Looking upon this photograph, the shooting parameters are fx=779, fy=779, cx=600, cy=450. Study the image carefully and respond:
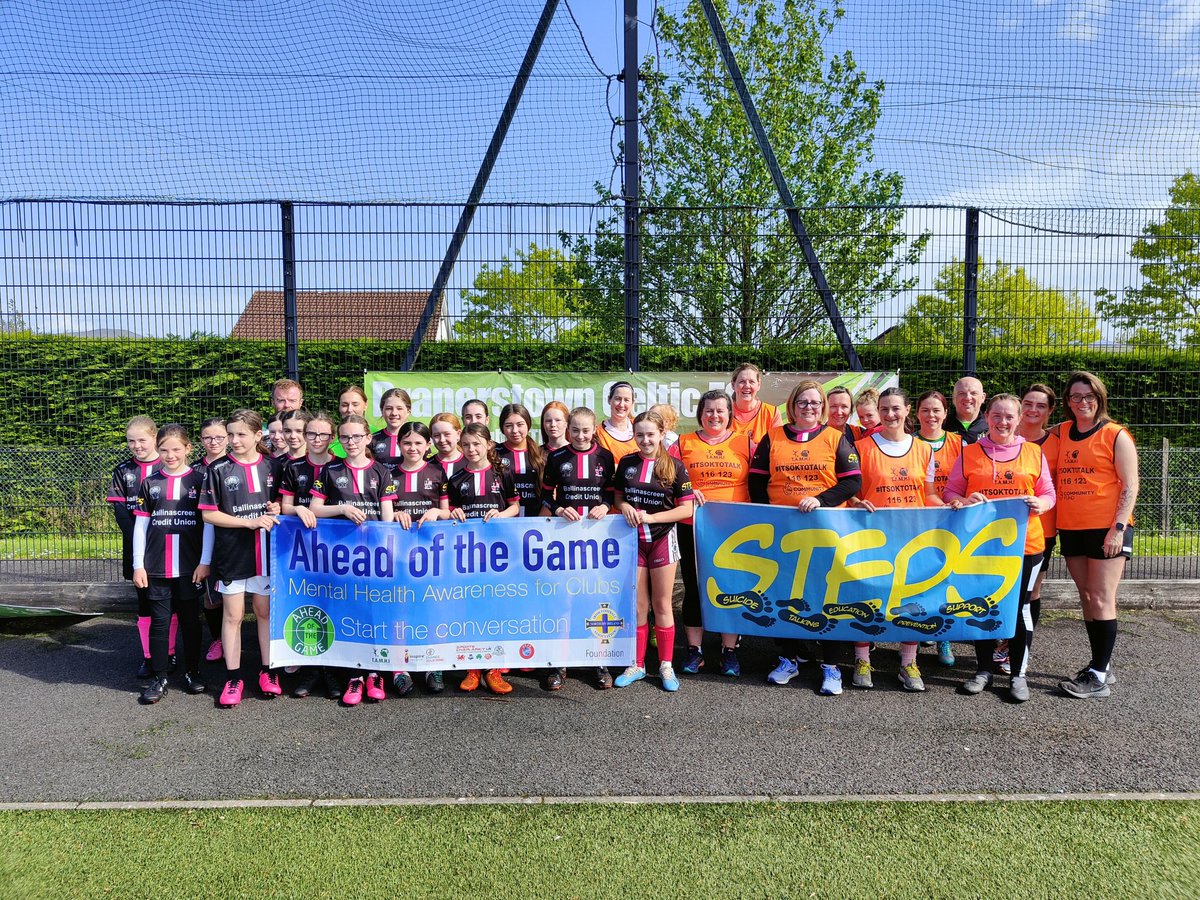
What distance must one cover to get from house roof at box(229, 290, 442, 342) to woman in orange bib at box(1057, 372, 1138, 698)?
4.88 m

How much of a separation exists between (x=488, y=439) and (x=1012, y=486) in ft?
10.7

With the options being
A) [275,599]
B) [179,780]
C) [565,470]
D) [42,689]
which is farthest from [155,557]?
[565,470]

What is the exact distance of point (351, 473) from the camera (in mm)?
4789

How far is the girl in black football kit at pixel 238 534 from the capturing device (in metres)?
4.66

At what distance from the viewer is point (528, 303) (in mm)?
6691

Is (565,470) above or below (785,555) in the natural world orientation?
above

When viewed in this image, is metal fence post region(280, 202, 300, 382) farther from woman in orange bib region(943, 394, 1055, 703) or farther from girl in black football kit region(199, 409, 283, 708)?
woman in orange bib region(943, 394, 1055, 703)

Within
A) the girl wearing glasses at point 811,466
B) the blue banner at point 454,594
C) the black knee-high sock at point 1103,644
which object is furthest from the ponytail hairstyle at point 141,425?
the black knee-high sock at point 1103,644

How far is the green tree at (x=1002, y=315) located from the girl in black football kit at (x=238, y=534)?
520 centimetres

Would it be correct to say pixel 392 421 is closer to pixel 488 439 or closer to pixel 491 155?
pixel 488 439

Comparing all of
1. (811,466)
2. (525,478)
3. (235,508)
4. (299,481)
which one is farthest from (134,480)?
(811,466)

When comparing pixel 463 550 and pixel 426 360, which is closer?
pixel 463 550

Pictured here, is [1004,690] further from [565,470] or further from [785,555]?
[565,470]

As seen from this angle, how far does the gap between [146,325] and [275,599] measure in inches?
125
